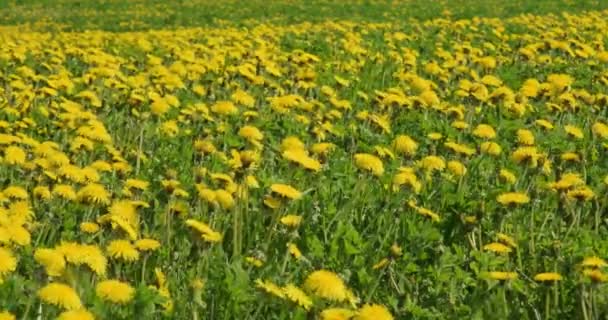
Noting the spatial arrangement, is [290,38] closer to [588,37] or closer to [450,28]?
[450,28]

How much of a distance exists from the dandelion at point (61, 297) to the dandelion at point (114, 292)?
157 millimetres

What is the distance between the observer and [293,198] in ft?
10.3

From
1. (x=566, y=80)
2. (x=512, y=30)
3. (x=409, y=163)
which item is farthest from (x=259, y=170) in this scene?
(x=512, y=30)

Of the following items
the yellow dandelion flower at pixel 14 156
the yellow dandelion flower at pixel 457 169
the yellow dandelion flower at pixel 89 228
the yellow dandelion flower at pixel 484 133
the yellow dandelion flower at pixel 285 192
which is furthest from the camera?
the yellow dandelion flower at pixel 484 133

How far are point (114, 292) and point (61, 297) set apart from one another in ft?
0.74

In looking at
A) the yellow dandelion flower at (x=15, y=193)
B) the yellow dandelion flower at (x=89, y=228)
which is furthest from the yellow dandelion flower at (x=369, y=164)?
the yellow dandelion flower at (x=15, y=193)

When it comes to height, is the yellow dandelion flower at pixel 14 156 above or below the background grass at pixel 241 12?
above

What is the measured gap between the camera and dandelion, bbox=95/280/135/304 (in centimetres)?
245

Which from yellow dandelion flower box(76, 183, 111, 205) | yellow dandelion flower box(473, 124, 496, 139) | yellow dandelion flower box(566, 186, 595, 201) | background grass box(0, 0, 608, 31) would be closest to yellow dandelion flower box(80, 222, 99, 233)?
yellow dandelion flower box(76, 183, 111, 205)

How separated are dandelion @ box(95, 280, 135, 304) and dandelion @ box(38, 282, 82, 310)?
16 centimetres

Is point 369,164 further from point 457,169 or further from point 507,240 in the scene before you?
point 507,240

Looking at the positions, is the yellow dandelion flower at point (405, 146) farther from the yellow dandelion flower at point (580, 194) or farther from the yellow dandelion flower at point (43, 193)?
the yellow dandelion flower at point (43, 193)

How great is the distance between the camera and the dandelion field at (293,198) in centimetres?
278

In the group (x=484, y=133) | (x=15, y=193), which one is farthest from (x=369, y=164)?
(x=15, y=193)
